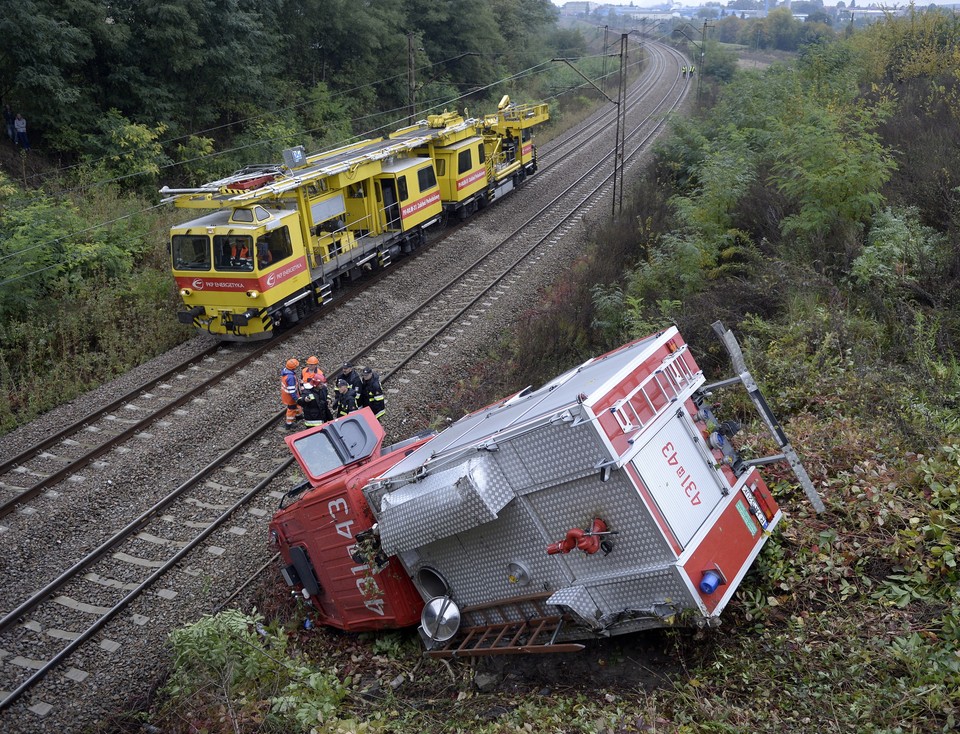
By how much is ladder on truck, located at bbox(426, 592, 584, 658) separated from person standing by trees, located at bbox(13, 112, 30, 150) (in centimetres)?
2002

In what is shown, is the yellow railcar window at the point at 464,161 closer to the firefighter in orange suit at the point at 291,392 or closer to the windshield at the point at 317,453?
the firefighter in orange suit at the point at 291,392

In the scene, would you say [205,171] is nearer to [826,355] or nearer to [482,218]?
[482,218]

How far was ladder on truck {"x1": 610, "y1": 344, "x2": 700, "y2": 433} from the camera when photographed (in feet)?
17.2

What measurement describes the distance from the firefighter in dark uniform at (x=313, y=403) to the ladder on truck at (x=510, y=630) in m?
5.14

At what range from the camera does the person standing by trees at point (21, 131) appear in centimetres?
1988

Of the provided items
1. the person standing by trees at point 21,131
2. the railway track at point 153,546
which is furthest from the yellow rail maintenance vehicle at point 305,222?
the person standing by trees at point 21,131

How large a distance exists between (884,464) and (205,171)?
2162 centimetres

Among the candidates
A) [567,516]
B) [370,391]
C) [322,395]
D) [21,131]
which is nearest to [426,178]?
[322,395]

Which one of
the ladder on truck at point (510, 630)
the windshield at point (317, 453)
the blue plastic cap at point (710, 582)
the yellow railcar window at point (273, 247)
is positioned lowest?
the ladder on truck at point (510, 630)

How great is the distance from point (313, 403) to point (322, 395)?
0.17 m

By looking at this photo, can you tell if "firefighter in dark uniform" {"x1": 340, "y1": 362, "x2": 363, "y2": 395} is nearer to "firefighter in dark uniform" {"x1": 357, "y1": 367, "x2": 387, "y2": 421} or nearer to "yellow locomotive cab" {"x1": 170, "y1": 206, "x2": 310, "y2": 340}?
"firefighter in dark uniform" {"x1": 357, "y1": 367, "x2": 387, "y2": 421}

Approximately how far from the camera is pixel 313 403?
10828mm

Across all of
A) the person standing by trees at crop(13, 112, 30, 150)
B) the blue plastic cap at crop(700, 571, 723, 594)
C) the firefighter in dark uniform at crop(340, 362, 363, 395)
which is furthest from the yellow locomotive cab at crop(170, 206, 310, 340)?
the blue plastic cap at crop(700, 571, 723, 594)

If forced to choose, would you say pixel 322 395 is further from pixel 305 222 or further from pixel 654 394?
pixel 654 394
